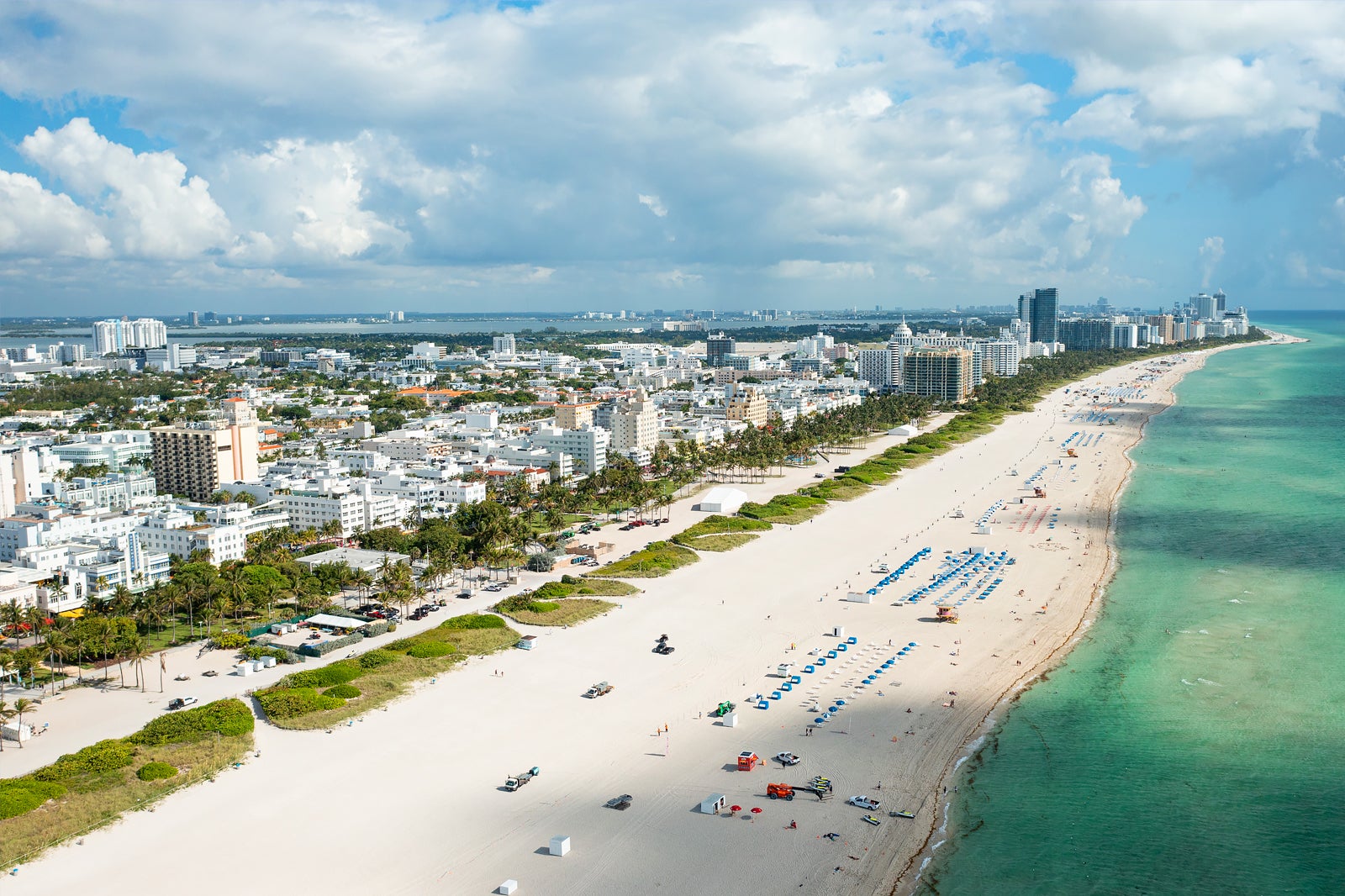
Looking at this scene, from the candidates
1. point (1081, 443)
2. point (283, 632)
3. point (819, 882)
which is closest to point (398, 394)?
point (1081, 443)

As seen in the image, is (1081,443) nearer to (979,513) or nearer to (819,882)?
(979,513)

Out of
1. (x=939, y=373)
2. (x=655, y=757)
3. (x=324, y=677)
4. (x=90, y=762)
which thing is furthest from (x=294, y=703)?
(x=939, y=373)

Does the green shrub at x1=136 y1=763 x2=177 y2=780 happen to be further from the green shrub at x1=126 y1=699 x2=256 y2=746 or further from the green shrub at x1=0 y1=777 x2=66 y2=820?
the green shrub at x1=126 y1=699 x2=256 y2=746

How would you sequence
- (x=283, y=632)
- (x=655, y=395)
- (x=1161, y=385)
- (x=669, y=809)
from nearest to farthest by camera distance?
(x=669, y=809) → (x=283, y=632) → (x=655, y=395) → (x=1161, y=385)

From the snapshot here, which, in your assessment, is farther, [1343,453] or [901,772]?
[1343,453]

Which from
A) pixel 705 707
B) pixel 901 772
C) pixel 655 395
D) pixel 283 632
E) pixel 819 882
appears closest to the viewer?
pixel 819 882

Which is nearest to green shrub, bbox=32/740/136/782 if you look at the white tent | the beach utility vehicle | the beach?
the beach
